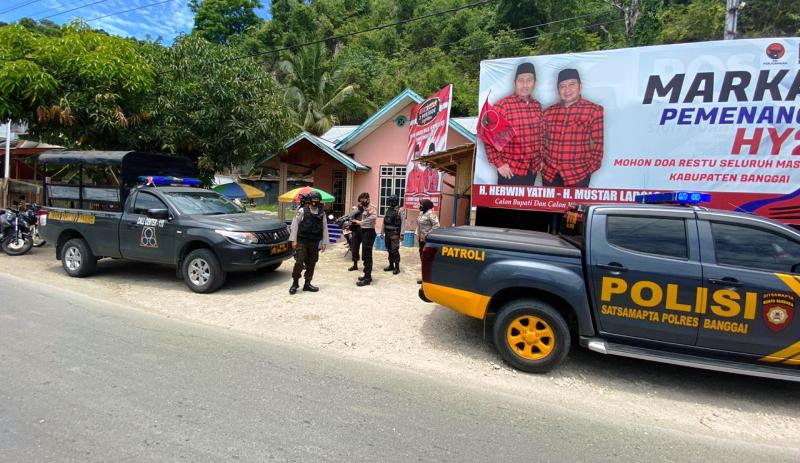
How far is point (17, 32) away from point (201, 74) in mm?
3998

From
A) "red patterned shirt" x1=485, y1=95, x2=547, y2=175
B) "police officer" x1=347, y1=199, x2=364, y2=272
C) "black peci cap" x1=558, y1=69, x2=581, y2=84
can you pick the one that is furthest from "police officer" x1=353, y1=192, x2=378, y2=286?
"black peci cap" x1=558, y1=69, x2=581, y2=84

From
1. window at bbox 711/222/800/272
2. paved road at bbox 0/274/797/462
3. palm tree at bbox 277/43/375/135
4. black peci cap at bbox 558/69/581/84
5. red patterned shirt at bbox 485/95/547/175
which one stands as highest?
palm tree at bbox 277/43/375/135

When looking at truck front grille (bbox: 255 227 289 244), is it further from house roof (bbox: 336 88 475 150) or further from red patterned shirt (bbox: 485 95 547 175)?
house roof (bbox: 336 88 475 150)

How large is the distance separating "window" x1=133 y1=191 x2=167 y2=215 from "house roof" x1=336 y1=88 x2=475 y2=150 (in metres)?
8.19

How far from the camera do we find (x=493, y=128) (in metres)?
8.83

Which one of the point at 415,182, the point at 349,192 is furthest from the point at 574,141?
the point at 349,192

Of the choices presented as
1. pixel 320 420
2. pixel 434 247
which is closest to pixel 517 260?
pixel 434 247

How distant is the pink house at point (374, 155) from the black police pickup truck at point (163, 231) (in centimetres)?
642

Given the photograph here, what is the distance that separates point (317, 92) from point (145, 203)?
2531cm

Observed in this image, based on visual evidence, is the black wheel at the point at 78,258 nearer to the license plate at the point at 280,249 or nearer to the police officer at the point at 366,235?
the license plate at the point at 280,249

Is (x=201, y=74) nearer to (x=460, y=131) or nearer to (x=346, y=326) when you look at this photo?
(x=460, y=131)

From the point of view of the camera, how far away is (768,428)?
3.47 meters

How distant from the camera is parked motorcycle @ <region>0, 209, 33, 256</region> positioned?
1020cm

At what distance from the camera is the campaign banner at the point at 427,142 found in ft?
33.2
